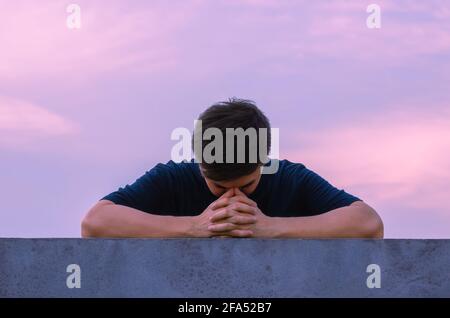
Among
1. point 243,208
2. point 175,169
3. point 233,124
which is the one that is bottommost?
point 243,208

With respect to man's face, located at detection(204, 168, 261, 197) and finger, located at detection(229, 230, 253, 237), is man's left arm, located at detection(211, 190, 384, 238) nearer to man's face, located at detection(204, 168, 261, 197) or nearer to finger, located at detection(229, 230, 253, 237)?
finger, located at detection(229, 230, 253, 237)

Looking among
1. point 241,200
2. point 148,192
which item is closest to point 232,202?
point 241,200

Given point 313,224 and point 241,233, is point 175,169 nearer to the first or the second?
point 241,233

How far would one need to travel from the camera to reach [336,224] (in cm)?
365

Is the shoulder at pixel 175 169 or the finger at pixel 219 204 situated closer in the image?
the finger at pixel 219 204

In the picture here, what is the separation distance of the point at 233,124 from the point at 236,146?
15 centimetres

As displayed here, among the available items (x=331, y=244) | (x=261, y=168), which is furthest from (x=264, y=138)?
(x=331, y=244)

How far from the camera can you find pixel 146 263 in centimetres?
289

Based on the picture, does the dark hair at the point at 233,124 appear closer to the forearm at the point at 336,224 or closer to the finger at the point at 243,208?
the finger at the point at 243,208

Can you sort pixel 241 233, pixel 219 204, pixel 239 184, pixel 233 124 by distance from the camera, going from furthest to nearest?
pixel 233 124 < pixel 239 184 < pixel 219 204 < pixel 241 233

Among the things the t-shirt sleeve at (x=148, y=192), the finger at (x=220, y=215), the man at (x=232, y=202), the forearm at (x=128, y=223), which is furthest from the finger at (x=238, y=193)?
the t-shirt sleeve at (x=148, y=192)

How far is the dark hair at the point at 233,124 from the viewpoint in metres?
3.87
